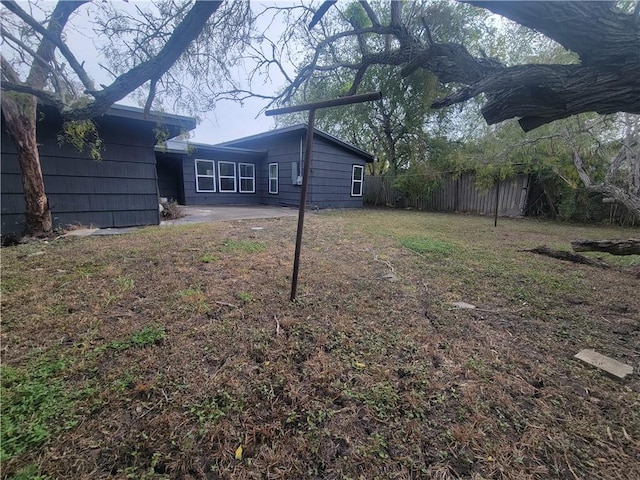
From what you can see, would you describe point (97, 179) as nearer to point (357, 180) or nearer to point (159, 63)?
point (159, 63)

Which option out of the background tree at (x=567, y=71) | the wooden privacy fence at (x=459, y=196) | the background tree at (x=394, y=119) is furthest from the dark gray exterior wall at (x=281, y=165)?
the background tree at (x=567, y=71)

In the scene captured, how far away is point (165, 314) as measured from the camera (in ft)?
7.07

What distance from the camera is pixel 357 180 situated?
480 inches

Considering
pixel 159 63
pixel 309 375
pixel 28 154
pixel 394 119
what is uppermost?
pixel 394 119

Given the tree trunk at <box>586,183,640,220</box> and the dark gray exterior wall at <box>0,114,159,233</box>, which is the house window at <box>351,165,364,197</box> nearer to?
the dark gray exterior wall at <box>0,114,159,233</box>

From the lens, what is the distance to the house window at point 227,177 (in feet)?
37.1

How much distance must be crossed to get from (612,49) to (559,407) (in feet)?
7.02

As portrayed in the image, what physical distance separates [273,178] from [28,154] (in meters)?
7.96

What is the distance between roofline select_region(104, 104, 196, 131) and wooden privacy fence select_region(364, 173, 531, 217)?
9.95 metres

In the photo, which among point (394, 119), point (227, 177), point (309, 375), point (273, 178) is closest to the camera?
point (309, 375)

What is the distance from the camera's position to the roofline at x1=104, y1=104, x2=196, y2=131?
4.86 metres

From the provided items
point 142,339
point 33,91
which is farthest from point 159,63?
point 142,339

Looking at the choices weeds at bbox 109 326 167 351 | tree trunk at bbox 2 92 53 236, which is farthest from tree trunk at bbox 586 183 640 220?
tree trunk at bbox 2 92 53 236

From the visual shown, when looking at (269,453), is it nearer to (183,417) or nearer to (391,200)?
(183,417)
